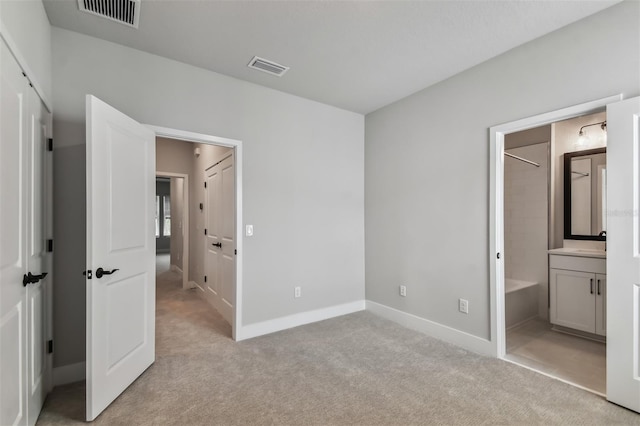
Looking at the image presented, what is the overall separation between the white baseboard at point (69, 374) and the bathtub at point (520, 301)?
4126 millimetres

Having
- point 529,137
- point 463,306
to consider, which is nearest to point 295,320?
point 463,306

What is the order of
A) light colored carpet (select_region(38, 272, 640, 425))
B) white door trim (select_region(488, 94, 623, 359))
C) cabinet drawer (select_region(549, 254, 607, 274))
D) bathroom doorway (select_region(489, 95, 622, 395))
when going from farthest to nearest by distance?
cabinet drawer (select_region(549, 254, 607, 274))
white door trim (select_region(488, 94, 623, 359))
bathroom doorway (select_region(489, 95, 622, 395))
light colored carpet (select_region(38, 272, 640, 425))

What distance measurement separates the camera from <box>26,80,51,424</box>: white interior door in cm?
180

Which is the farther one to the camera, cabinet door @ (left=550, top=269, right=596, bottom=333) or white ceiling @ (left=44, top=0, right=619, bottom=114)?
cabinet door @ (left=550, top=269, right=596, bottom=333)

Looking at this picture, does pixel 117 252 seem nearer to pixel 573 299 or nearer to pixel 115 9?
pixel 115 9

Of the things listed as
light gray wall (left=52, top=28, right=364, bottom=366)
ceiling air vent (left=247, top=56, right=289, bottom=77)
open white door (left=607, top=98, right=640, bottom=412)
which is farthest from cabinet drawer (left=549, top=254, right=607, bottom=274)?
ceiling air vent (left=247, top=56, right=289, bottom=77)

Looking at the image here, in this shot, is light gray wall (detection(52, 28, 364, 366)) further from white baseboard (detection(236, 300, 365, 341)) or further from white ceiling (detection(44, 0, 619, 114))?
white ceiling (detection(44, 0, 619, 114))

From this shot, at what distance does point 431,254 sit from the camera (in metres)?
3.34

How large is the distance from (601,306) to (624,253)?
1.50 meters

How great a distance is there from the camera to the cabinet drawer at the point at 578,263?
3102 millimetres

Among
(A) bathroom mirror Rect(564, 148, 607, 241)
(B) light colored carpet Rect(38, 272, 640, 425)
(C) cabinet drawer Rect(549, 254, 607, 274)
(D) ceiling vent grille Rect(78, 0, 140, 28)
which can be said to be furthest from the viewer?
(A) bathroom mirror Rect(564, 148, 607, 241)

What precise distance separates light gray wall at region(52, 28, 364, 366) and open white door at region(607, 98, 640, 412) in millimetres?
2568

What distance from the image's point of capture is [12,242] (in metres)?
1.54

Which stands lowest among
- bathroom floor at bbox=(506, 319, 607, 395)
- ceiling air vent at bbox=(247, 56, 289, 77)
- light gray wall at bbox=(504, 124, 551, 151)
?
bathroom floor at bbox=(506, 319, 607, 395)
